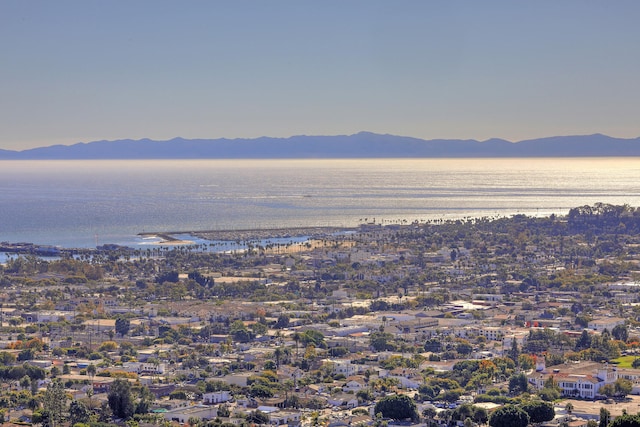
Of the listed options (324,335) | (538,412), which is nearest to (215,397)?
(538,412)

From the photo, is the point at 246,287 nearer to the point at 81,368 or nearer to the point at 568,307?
the point at 568,307

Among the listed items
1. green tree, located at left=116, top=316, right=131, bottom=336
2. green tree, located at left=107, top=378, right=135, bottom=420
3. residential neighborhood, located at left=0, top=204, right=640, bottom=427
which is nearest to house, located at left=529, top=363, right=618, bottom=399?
residential neighborhood, located at left=0, top=204, right=640, bottom=427

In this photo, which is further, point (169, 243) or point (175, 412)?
point (169, 243)

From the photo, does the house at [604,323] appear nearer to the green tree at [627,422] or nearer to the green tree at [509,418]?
the green tree at [509,418]

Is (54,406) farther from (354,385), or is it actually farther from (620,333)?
(620,333)

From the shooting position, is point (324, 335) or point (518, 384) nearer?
point (518, 384)

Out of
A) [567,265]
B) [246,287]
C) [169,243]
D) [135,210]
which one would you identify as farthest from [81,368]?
[135,210]
